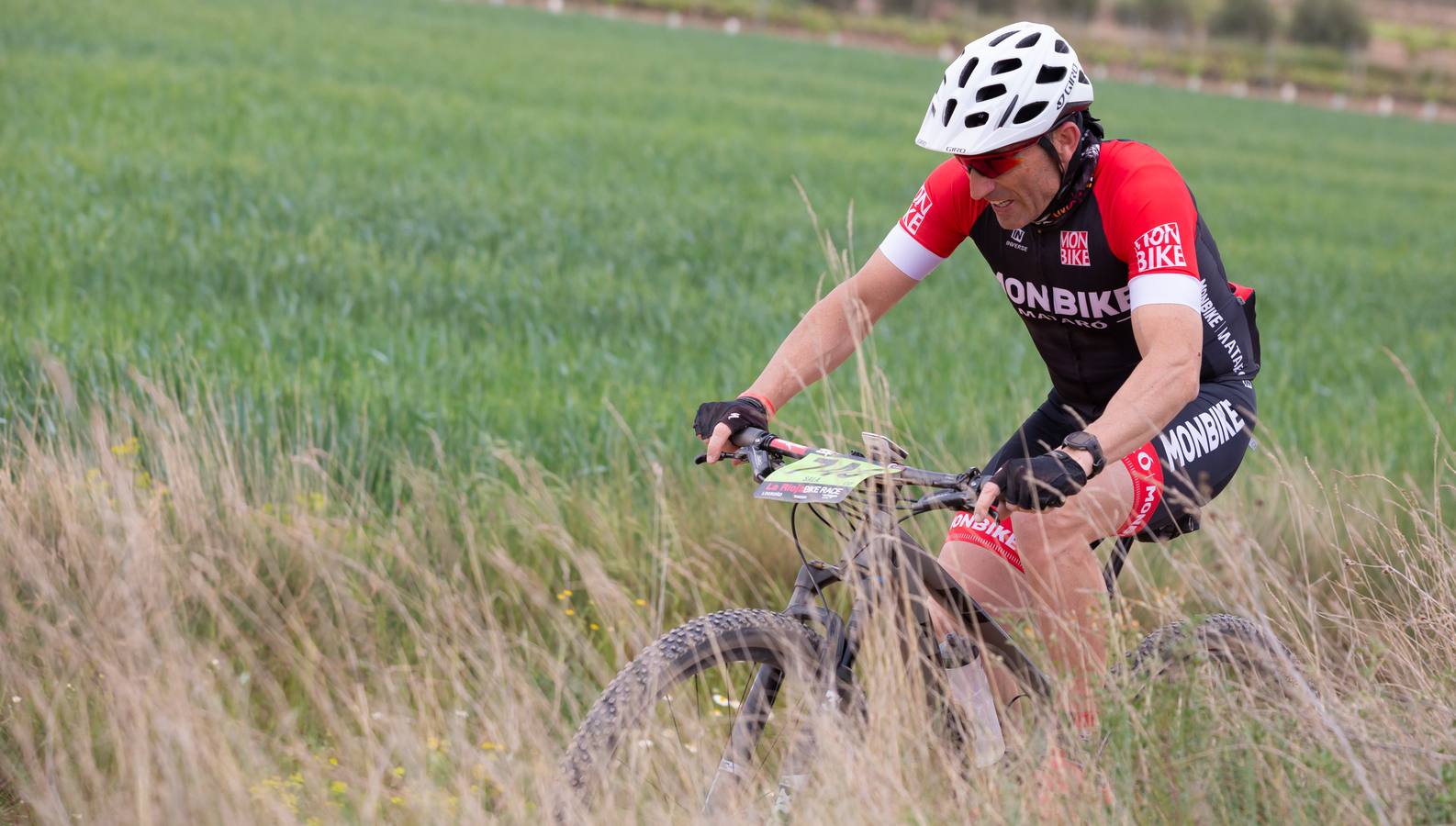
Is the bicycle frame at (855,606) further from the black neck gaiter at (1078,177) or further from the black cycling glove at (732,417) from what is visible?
the black neck gaiter at (1078,177)

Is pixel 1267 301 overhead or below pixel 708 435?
below

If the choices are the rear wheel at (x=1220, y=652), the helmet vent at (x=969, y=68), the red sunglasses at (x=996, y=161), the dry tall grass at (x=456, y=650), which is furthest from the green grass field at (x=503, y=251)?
the rear wheel at (x=1220, y=652)

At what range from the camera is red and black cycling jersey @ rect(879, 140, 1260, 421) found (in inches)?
150

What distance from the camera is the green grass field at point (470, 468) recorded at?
11.7ft

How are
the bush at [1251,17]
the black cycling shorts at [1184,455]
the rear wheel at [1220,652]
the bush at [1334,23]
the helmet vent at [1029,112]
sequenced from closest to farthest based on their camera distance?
the rear wheel at [1220,652], the helmet vent at [1029,112], the black cycling shorts at [1184,455], the bush at [1334,23], the bush at [1251,17]

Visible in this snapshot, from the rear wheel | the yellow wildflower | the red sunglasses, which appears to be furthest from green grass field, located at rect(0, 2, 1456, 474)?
the rear wheel

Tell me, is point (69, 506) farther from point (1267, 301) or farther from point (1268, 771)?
point (1267, 301)

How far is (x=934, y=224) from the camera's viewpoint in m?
4.31

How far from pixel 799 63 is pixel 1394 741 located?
158 ft

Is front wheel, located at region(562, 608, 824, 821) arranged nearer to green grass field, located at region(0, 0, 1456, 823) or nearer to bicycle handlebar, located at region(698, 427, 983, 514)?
green grass field, located at region(0, 0, 1456, 823)

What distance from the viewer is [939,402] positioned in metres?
7.88

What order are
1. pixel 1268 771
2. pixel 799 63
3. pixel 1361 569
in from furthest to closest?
pixel 799 63, pixel 1361 569, pixel 1268 771

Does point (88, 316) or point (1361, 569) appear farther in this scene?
point (88, 316)

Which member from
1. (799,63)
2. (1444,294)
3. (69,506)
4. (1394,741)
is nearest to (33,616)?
(69,506)
